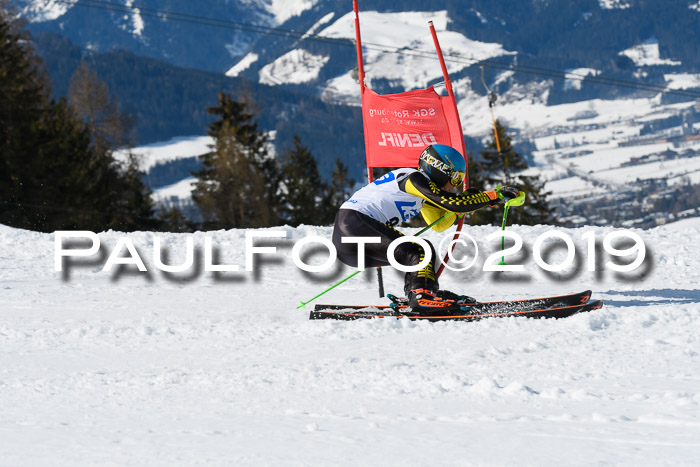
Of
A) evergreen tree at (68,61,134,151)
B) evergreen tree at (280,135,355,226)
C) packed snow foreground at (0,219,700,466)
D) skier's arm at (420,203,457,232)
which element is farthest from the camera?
evergreen tree at (280,135,355,226)

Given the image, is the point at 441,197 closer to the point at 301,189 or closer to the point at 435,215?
the point at 435,215

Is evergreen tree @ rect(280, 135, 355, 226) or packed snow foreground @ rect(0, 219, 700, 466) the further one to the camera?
evergreen tree @ rect(280, 135, 355, 226)

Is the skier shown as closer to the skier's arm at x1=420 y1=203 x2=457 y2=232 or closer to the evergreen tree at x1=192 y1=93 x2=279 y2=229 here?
the skier's arm at x1=420 y1=203 x2=457 y2=232

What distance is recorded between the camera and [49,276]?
27.6 feet

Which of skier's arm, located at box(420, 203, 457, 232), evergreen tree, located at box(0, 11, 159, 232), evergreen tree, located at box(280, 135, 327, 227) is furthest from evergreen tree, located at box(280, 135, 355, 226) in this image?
skier's arm, located at box(420, 203, 457, 232)

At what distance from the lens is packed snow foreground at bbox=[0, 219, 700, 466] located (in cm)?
308

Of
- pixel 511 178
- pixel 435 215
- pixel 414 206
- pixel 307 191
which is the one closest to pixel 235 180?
pixel 307 191

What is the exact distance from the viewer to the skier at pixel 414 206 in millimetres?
5742

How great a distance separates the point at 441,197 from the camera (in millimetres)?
5688

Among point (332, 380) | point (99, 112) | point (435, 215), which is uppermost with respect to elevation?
point (99, 112)

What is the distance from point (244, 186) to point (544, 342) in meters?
38.5

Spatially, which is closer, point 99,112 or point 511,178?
point 99,112

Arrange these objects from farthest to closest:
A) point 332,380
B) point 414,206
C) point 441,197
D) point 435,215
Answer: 1. point 435,215
2. point 414,206
3. point 441,197
4. point 332,380

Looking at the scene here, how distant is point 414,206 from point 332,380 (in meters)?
2.11
